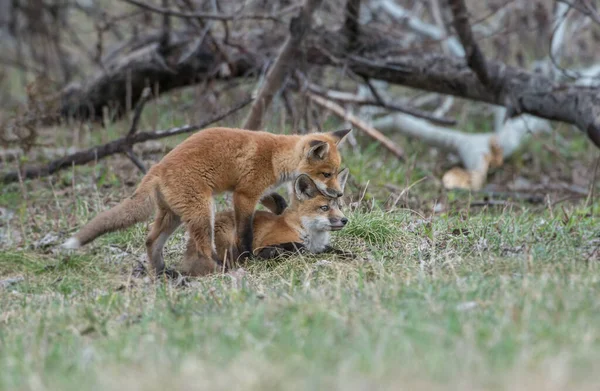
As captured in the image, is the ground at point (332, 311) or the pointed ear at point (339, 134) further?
the pointed ear at point (339, 134)

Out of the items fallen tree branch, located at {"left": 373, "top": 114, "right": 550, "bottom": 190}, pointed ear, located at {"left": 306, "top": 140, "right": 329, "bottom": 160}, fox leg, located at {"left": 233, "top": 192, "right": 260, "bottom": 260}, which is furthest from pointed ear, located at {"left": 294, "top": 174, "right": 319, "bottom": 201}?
fallen tree branch, located at {"left": 373, "top": 114, "right": 550, "bottom": 190}

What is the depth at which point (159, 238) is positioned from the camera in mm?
6355

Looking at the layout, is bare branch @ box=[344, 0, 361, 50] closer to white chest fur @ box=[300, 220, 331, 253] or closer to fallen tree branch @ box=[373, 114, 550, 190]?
fallen tree branch @ box=[373, 114, 550, 190]

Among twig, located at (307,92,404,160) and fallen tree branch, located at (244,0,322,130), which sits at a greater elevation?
fallen tree branch, located at (244,0,322,130)

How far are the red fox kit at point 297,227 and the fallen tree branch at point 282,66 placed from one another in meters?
2.39

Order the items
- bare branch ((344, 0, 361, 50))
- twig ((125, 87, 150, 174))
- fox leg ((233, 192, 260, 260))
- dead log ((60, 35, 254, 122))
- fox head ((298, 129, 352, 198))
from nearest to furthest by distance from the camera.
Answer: fox leg ((233, 192, 260, 260)), fox head ((298, 129, 352, 198)), twig ((125, 87, 150, 174)), bare branch ((344, 0, 361, 50)), dead log ((60, 35, 254, 122))

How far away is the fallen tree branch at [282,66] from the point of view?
8789 millimetres

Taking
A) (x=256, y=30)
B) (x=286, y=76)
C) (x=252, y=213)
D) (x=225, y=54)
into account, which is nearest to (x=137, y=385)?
(x=252, y=213)

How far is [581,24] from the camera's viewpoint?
12.9 m

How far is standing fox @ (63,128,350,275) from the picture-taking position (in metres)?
5.96

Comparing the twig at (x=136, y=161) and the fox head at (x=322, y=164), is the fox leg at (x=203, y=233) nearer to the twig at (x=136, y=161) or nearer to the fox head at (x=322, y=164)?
the fox head at (x=322, y=164)

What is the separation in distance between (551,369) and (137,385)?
5.40 feet

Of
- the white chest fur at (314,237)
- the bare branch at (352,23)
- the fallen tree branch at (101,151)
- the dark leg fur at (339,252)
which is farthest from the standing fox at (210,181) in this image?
the bare branch at (352,23)

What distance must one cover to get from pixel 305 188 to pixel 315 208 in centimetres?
19
